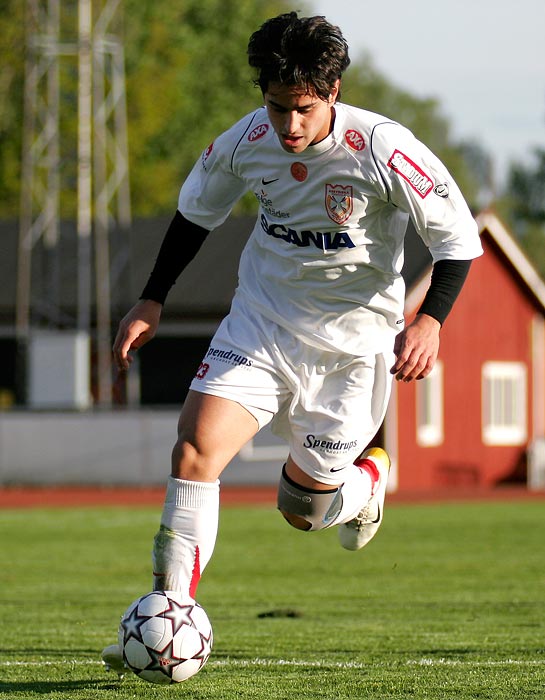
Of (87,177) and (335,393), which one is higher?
(335,393)

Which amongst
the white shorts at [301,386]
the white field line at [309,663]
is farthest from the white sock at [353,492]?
the white field line at [309,663]

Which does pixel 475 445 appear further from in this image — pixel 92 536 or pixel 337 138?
pixel 337 138

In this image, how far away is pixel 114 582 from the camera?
12.7 m

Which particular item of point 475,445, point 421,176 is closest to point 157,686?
point 421,176

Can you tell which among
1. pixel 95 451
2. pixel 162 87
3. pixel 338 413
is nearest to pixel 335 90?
pixel 338 413

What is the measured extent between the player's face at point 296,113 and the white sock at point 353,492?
69.6 inches

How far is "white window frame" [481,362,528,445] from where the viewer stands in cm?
3556

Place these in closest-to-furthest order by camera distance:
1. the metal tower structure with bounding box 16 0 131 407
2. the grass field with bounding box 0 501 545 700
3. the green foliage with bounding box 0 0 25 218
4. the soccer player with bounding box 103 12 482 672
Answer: the soccer player with bounding box 103 12 482 672
the grass field with bounding box 0 501 545 700
the metal tower structure with bounding box 16 0 131 407
the green foliage with bounding box 0 0 25 218

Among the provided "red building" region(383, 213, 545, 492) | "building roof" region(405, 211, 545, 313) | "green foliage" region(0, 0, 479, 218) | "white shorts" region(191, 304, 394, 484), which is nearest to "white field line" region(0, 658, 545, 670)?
"white shorts" region(191, 304, 394, 484)

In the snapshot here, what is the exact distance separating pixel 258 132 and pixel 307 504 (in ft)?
5.80

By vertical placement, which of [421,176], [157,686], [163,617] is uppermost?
[421,176]

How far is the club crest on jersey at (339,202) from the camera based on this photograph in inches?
230

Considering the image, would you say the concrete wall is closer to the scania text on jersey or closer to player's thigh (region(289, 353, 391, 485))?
player's thigh (region(289, 353, 391, 485))

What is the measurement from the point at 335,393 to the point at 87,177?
27.1 m
